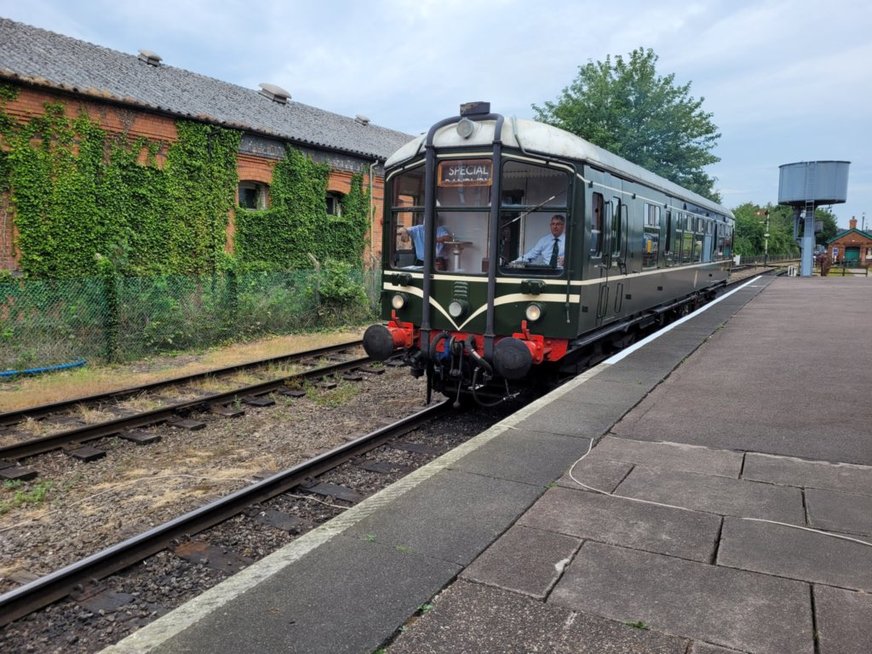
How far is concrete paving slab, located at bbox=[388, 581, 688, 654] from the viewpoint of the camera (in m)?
2.59

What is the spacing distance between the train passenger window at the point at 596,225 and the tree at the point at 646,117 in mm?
29229

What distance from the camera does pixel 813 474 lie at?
458 cm

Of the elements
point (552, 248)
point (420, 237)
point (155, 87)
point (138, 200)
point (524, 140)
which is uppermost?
point (155, 87)

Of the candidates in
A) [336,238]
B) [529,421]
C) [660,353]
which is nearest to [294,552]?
[529,421]

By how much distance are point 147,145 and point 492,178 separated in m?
10.9

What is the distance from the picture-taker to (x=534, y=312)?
689cm

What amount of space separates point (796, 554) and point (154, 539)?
392 centimetres

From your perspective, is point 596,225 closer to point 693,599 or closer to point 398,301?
point 398,301

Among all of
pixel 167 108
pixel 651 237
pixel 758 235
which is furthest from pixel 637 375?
pixel 758 235

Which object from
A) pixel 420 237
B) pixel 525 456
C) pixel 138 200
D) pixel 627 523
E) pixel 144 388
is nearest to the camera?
pixel 627 523

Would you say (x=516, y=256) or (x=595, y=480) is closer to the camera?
(x=595, y=480)

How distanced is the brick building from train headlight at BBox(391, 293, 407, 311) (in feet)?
30.4

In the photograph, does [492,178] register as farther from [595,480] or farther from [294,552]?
[294,552]

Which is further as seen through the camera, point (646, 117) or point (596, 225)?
point (646, 117)
